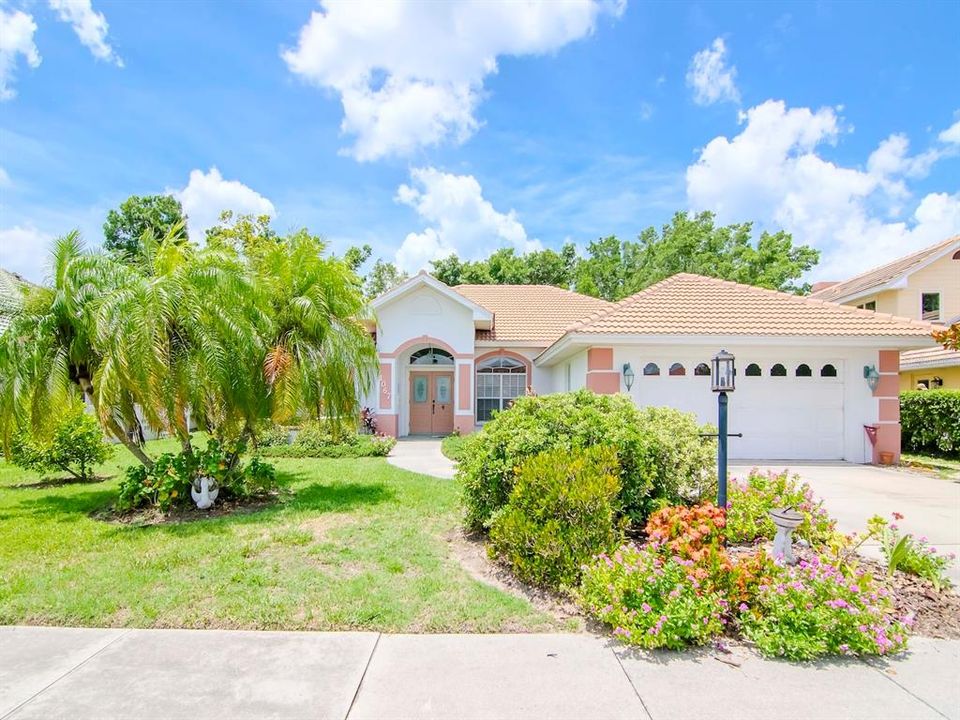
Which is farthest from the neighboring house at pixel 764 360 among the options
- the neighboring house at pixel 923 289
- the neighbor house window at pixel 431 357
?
the neighboring house at pixel 923 289

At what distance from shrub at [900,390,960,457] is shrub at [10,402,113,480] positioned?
20.8 m

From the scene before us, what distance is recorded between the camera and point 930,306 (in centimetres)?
2033

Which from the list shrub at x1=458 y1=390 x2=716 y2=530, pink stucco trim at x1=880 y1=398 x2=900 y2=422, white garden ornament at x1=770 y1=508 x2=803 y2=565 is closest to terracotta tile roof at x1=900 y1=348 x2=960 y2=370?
pink stucco trim at x1=880 y1=398 x2=900 y2=422

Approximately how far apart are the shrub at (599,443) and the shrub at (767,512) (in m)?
0.48

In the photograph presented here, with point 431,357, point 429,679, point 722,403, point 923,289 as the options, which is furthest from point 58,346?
point 923,289

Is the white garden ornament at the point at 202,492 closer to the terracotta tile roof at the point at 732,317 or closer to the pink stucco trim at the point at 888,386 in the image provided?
the terracotta tile roof at the point at 732,317

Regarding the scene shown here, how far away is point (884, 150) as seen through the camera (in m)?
15.5

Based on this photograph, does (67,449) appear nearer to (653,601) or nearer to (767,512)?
(653,601)

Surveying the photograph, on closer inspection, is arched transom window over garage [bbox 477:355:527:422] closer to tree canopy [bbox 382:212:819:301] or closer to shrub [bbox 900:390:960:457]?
shrub [bbox 900:390:960:457]

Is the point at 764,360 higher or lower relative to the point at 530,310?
lower

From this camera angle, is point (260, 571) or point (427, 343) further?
point (427, 343)

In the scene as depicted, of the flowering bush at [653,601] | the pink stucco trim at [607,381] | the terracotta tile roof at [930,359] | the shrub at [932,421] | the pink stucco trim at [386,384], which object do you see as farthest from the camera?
the pink stucco trim at [386,384]

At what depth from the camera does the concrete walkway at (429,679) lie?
2846mm

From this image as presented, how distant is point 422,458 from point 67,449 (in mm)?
7346
